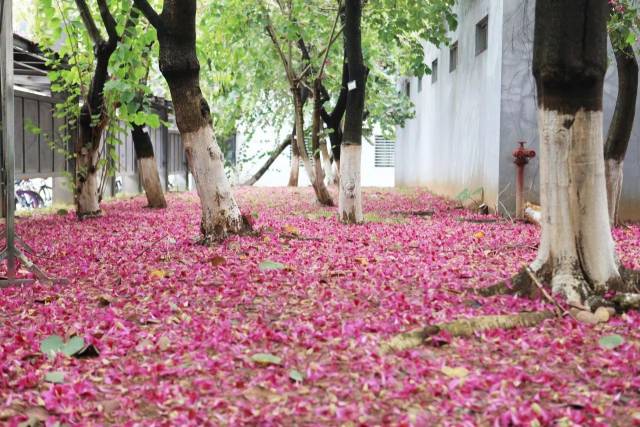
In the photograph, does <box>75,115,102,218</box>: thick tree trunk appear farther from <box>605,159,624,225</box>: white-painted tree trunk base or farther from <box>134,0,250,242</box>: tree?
<box>605,159,624,225</box>: white-painted tree trunk base

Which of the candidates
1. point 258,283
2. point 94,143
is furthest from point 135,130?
point 258,283

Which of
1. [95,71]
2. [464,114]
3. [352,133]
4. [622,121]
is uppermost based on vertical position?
[95,71]

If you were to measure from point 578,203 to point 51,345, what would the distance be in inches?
133

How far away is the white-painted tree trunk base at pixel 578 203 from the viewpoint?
513 centimetres

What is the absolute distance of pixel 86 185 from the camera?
41.0 feet

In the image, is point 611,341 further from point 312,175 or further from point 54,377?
point 312,175

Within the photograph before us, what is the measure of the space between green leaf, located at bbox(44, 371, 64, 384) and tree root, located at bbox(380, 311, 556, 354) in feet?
5.39

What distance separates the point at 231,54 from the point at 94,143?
14.6 feet

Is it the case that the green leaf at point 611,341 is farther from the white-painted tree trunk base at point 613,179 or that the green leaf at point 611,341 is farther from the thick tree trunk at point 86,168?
the thick tree trunk at point 86,168

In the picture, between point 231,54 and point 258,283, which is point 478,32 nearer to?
point 231,54

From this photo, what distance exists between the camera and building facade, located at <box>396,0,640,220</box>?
12055mm

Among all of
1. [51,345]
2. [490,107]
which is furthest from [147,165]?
[51,345]

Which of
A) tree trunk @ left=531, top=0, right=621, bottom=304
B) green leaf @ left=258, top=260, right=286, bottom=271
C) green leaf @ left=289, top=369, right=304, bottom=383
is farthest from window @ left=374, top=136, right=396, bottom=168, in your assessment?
green leaf @ left=289, top=369, right=304, bottom=383

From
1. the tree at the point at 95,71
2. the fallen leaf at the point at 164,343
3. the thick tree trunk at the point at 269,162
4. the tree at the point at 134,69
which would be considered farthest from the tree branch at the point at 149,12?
the thick tree trunk at the point at 269,162
